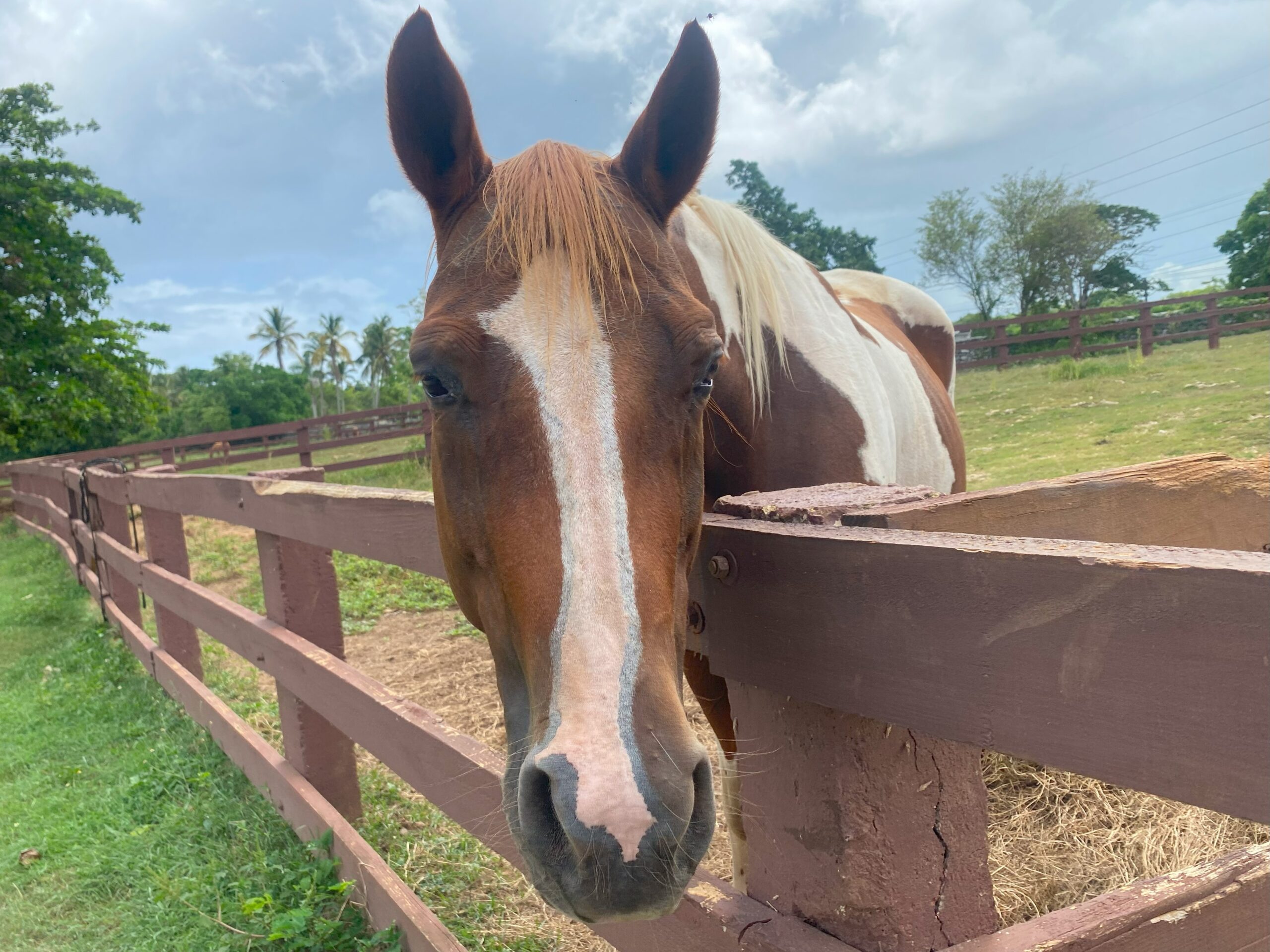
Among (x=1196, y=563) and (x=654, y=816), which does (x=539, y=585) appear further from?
(x=1196, y=563)

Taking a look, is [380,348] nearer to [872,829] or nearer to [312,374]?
[312,374]

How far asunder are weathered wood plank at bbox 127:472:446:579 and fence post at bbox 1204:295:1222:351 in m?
17.5

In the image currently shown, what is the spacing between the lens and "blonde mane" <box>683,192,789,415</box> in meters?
2.31

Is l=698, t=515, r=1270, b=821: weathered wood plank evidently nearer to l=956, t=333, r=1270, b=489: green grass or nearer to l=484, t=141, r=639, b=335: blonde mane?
l=484, t=141, r=639, b=335: blonde mane

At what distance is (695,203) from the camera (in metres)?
2.50

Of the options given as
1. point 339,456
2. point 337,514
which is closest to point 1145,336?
point 339,456

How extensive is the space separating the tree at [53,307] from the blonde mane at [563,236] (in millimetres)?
18790

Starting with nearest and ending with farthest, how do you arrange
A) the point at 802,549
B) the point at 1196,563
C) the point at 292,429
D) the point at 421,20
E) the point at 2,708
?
the point at 1196,563 → the point at 802,549 → the point at 421,20 → the point at 2,708 → the point at 292,429

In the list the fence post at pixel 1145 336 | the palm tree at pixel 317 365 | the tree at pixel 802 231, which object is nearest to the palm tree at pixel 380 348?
the palm tree at pixel 317 365

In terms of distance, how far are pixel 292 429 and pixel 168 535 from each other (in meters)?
11.6

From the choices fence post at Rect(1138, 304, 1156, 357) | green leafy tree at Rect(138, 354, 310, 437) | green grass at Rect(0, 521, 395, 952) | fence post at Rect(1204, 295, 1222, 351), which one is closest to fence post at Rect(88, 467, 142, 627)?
green grass at Rect(0, 521, 395, 952)

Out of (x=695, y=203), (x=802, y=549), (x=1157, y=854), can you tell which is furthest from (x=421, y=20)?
(x=1157, y=854)

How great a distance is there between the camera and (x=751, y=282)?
2.38m

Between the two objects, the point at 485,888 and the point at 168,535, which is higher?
the point at 168,535
